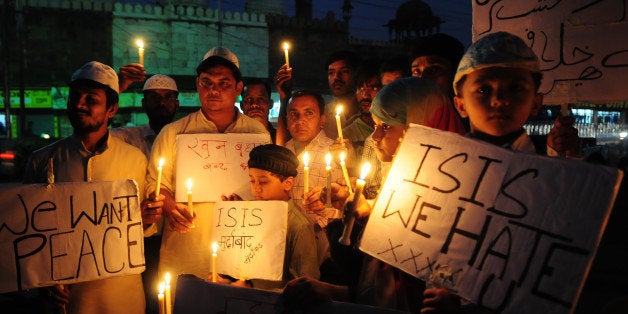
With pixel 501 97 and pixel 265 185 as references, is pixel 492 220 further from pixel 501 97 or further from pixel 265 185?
pixel 265 185

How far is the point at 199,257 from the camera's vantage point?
139 inches

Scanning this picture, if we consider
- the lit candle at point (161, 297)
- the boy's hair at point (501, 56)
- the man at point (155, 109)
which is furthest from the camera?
the man at point (155, 109)

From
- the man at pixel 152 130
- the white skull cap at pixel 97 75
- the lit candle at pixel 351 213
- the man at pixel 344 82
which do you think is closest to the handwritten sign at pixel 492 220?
the lit candle at pixel 351 213

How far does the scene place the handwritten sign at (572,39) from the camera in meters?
3.17

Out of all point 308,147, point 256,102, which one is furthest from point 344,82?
point 308,147

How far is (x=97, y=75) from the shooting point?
3.36m

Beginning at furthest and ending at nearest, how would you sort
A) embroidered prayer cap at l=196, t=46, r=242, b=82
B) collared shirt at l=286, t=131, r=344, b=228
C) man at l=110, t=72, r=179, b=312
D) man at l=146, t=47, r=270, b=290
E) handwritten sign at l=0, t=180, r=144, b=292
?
man at l=110, t=72, r=179, b=312, collared shirt at l=286, t=131, r=344, b=228, embroidered prayer cap at l=196, t=46, r=242, b=82, man at l=146, t=47, r=270, b=290, handwritten sign at l=0, t=180, r=144, b=292

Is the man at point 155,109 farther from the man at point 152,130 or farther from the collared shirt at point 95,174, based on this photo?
the collared shirt at point 95,174

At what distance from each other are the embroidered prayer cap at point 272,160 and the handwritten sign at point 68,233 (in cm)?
78

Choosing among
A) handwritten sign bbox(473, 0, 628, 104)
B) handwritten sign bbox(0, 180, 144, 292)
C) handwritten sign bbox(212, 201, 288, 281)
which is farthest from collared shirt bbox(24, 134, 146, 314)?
handwritten sign bbox(473, 0, 628, 104)

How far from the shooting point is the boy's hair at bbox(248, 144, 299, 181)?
10.9ft

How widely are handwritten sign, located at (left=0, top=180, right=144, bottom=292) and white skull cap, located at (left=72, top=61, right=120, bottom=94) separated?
757 millimetres

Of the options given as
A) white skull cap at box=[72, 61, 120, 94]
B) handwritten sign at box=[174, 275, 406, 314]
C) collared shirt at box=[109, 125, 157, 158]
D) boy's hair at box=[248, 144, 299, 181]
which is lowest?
handwritten sign at box=[174, 275, 406, 314]

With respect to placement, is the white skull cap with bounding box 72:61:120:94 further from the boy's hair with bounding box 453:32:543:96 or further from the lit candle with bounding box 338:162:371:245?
the boy's hair with bounding box 453:32:543:96
